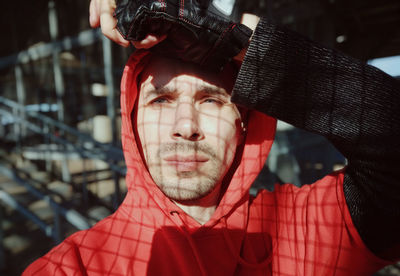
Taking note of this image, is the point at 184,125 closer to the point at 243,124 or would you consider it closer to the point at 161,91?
the point at 161,91

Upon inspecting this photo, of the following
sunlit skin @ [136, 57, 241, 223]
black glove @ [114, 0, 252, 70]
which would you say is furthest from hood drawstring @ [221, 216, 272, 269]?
black glove @ [114, 0, 252, 70]

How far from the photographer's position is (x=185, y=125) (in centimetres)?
62

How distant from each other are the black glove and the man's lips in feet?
0.91

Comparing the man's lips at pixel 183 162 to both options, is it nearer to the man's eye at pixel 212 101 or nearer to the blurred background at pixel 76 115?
the man's eye at pixel 212 101

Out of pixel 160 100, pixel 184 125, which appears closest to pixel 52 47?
pixel 160 100

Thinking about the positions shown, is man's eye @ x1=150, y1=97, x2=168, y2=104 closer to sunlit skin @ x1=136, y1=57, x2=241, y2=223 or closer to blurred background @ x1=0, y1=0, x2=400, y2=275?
sunlit skin @ x1=136, y1=57, x2=241, y2=223

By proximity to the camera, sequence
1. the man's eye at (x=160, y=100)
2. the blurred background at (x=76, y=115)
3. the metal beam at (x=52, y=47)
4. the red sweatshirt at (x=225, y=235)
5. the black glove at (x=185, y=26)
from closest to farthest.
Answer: the black glove at (x=185, y=26)
the red sweatshirt at (x=225, y=235)
the man's eye at (x=160, y=100)
the blurred background at (x=76, y=115)
the metal beam at (x=52, y=47)

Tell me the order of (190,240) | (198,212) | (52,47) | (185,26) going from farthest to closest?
(52,47), (198,212), (190,240), (185,26)

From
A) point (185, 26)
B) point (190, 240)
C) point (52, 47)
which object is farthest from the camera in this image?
point (52, 47)

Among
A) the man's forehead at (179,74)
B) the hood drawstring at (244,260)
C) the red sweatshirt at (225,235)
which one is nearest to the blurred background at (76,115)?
the red sweatshirt at (225,235)

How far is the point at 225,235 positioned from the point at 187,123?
329 millimetres

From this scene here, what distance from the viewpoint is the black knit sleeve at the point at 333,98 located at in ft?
A: 1.52

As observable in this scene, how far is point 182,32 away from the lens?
48 cm

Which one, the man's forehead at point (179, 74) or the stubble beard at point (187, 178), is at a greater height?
the man's forehead at point (179, 74)
